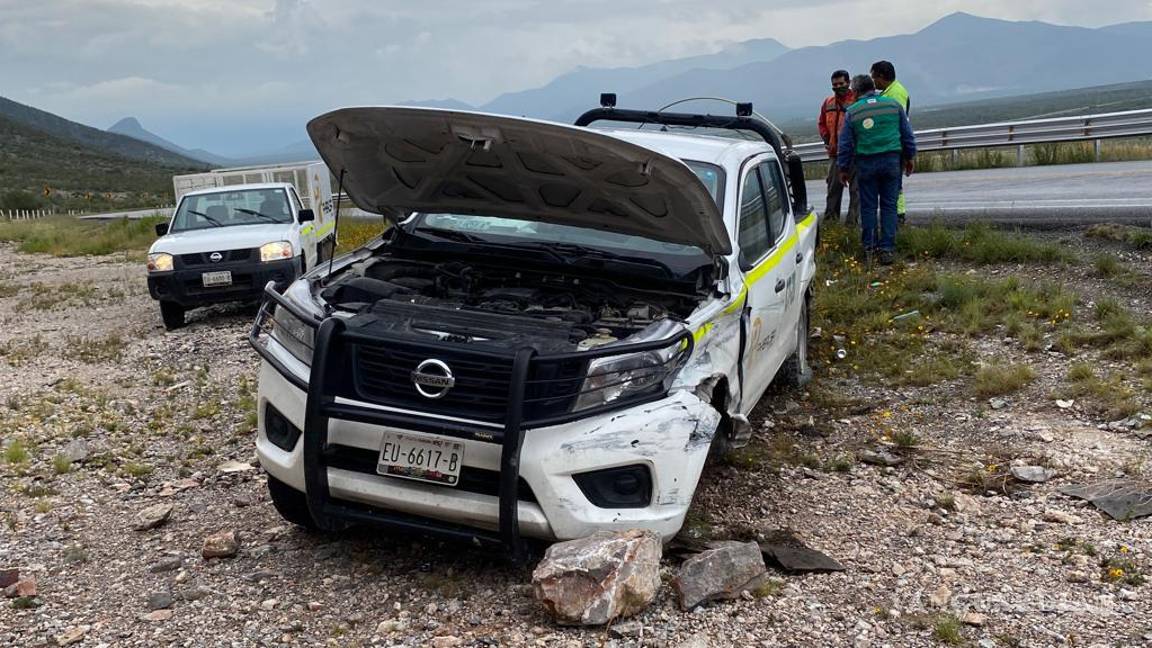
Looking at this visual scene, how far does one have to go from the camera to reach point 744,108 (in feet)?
23.3

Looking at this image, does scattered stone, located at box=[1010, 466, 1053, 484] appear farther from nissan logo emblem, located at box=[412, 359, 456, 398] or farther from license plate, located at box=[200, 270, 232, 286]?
license plate, located at box=[200, 270, 232, 286]

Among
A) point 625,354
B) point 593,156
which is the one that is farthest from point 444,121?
point 625,354

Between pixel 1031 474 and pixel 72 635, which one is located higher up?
pixel 72 635

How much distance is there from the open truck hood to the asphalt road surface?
812cm

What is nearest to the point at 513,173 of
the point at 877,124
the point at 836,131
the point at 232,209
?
the point at 877,124

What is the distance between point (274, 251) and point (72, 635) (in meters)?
7.63

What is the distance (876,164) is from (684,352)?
6.52 m

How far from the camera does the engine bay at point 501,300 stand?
4527 mm

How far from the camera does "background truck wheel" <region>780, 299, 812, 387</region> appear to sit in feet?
23.3

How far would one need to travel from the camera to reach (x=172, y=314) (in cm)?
1109

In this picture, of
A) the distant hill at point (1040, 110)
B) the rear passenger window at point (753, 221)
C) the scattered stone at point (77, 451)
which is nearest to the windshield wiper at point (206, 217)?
the scattered stone at point (77, 451)

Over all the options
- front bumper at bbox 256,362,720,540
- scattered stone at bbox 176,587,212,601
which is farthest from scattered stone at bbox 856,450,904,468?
scattered stone at bbox 176,587,212,601

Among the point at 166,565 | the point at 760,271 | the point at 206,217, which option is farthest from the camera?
→ the point at 206,217

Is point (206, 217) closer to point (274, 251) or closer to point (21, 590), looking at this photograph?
point (274, 251)
